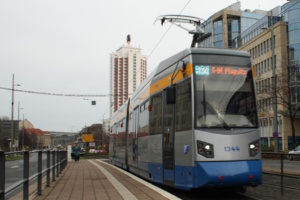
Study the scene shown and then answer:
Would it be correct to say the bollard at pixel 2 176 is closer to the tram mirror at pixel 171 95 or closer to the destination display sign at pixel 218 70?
the tram mirror at pixel 171 95

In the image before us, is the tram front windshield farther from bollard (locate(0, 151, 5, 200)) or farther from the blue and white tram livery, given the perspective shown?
bollard (locate(0, 151, 5, 200))

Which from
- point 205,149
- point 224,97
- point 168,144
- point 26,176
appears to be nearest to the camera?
point 26,176

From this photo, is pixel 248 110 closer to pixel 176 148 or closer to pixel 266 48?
pixel 176 148

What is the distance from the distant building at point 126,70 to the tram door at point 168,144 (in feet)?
80.5

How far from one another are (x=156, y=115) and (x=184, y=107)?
207cm

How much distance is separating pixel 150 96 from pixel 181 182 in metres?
3.64

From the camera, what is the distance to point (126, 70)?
3762 cm

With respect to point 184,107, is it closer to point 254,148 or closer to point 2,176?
point 254,148

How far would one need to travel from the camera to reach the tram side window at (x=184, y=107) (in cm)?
828

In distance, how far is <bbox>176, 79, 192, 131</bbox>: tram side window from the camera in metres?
8.28

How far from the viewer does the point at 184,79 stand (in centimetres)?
869

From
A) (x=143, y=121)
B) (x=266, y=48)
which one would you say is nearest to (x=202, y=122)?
(x=143, y=121)

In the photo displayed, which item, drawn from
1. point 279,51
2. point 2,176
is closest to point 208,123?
point 2,176

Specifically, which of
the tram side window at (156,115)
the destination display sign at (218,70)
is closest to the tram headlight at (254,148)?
the destination display sign at (218,70)
